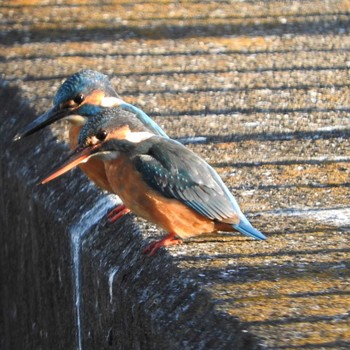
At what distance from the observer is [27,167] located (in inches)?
190

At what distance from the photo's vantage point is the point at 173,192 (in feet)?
11.4

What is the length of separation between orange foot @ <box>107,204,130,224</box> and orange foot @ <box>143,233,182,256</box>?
0.35 meters

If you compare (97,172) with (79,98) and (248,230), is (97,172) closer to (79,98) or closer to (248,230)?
(79,98)

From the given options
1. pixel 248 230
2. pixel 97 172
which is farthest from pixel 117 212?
pixel 248 230

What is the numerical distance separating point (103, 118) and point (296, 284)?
2.95ft

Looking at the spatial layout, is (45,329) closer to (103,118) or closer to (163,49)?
(103,118)

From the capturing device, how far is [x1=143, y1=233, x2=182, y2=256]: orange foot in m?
3.45

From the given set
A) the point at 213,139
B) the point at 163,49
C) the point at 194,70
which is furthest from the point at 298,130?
the point at 163,49

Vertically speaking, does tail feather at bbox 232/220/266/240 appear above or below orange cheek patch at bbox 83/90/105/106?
below

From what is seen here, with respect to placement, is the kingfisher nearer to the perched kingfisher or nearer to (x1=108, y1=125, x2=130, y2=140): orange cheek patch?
(x1=108, y1=125, x2=130, y2=140): orange cheek patch

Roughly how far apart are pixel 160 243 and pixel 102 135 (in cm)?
41

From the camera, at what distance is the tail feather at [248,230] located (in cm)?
342

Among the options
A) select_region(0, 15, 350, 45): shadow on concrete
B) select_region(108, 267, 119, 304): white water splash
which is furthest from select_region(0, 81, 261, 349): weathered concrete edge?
select_region(0, 15, 350, 45): shadow on concrete

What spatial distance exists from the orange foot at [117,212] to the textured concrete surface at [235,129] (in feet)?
0.13
